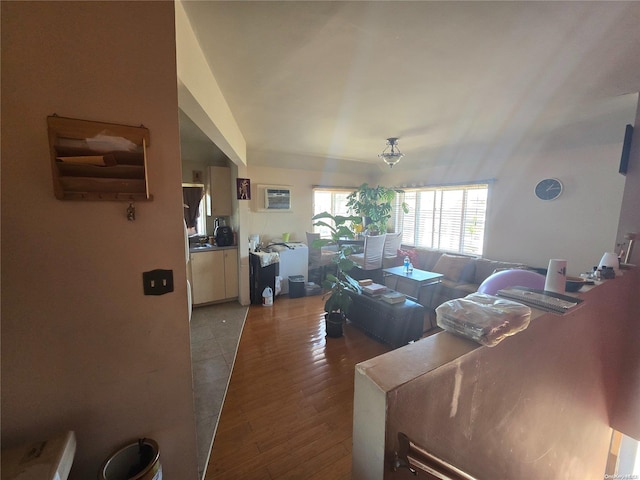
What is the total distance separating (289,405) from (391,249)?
3.18 m

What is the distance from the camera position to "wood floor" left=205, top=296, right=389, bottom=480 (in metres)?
1.54

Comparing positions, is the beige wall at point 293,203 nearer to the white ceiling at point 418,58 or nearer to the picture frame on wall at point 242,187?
the picture frame on wall at point 242,187

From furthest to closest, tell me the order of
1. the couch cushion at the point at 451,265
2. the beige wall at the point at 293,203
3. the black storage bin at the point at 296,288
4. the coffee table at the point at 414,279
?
the beige wall at the point at 293,203, the black storage bin at the point at 296,288, the couch cushion at the point at 451,265, the coffee table at the point at 414,279

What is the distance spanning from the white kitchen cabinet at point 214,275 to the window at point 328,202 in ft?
6.62

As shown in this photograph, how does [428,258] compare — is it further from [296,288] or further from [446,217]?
[296,288]

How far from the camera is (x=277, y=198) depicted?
4.81 m

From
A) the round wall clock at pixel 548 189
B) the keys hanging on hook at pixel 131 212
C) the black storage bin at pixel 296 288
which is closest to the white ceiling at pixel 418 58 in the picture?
the keys hanging on hook at pixel 131 212

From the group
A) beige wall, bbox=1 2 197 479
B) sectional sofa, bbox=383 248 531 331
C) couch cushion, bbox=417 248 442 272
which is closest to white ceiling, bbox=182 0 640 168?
beige wall, bbox=1 2 197 479

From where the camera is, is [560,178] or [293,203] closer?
[560,178]

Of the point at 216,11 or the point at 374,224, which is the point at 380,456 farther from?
the point at 374,224

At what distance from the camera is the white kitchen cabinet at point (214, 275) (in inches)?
142

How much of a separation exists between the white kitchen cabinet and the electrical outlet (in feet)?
8.70

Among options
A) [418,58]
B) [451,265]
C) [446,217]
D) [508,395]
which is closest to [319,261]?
[451,265]

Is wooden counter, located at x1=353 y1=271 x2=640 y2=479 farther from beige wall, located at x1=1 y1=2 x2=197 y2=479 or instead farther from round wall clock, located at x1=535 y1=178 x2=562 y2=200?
round wall clock, located at x1=535 y1=178 x2=562 y2=200
